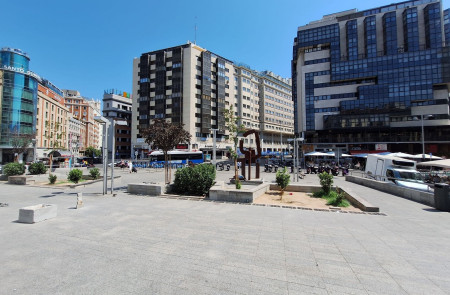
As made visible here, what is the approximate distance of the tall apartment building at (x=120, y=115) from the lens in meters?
76.6

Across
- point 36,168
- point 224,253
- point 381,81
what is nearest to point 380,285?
point 224,253

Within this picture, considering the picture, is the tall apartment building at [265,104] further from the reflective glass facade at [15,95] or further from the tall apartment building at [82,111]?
the tall apartment building at [82,111]

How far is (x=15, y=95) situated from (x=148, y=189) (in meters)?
59.1

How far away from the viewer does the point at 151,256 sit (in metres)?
4.25

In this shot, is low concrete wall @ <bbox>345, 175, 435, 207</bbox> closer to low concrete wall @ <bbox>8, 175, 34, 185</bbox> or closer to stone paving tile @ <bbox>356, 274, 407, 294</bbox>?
stone paving tile @ <bbox>356, 274, 407, 294</bbox>

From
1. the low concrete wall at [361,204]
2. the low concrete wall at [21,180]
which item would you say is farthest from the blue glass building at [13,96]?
the low concrete wall at [361,204]

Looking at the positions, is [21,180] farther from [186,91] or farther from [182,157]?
[186,91]

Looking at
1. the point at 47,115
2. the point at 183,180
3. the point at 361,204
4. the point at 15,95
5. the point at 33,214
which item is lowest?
the point at 361,204

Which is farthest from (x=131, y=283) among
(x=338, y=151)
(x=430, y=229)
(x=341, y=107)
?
(x=341, y=107)

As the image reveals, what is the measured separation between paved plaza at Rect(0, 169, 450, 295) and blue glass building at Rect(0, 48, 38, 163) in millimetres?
57271

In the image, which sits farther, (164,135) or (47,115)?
(47,115)

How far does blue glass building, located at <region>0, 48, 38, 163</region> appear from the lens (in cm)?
4866

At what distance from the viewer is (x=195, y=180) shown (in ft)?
35.4

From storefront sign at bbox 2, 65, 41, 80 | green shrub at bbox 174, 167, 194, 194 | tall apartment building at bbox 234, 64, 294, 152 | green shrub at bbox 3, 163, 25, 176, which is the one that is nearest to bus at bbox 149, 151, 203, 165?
green shrub at bbox 3, 163, 25, 176
